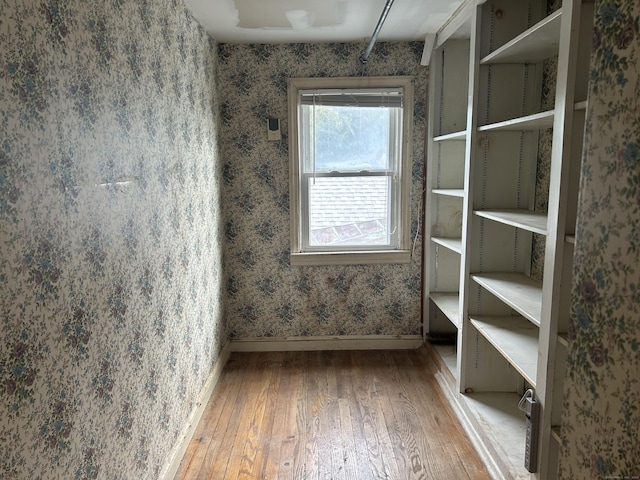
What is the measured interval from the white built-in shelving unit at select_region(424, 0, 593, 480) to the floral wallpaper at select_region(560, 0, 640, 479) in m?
0.77

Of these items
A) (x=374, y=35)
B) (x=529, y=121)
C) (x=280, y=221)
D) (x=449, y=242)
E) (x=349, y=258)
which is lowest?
(x=349, y=258)

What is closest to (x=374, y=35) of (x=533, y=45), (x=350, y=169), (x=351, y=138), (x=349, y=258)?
(x=351, y=138)

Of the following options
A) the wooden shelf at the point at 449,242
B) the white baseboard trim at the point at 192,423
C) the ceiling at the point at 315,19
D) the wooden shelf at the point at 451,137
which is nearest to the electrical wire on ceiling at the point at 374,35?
the ceiling at the point at 315,19

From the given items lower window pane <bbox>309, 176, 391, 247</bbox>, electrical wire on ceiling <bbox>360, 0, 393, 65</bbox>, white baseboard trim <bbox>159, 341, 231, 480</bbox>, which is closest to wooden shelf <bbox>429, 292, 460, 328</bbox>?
lower window pane <bbox>309, 176, 391, 247</bbox>

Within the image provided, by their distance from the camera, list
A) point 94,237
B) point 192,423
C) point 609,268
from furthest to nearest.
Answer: point 192,423 → point 94,237 → point 609,268

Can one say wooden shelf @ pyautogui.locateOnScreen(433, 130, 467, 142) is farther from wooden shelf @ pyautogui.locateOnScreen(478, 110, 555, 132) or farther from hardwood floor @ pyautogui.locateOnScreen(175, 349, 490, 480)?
hardwood floor @ pyautogui.locateOnScreen(175, 349, 490, 480)

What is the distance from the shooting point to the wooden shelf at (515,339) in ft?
6.34

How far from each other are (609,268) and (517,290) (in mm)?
1461

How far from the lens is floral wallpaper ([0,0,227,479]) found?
1.04 metres

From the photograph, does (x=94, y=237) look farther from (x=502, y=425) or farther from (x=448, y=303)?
(x=448, y=303)

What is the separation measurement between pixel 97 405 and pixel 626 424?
141 cm

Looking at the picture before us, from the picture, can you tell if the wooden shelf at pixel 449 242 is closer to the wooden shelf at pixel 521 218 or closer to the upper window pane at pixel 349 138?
the wooden shelf at pixel 521 218

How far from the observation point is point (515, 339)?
7.29 feet

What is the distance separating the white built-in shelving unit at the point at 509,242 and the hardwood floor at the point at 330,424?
0.65ft
